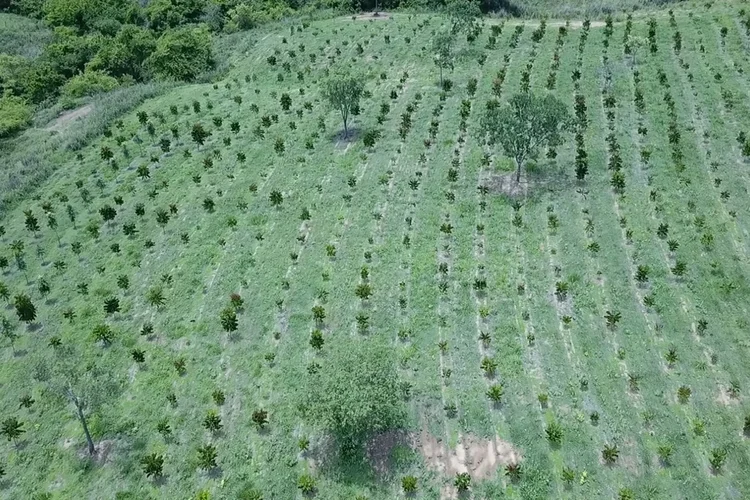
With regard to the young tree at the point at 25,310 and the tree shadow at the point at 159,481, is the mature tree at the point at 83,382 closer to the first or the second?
the tree shadow at the point at 159,481

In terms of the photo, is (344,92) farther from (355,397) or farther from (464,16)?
(355,397)

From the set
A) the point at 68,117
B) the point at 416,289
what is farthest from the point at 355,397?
the point at 68,117

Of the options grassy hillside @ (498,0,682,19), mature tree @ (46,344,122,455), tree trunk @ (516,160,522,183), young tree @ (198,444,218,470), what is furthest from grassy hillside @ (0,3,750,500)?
grassy hillside @ (498,0,682,19)

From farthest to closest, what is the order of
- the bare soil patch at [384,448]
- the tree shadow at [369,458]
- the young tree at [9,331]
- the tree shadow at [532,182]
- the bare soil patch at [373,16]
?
the bare soil patch at [373,16]
the tree shadow at [532,182]
the young tree at [9,331]
the bare soil patch at [384,448]
the tree shadow at [369,458]

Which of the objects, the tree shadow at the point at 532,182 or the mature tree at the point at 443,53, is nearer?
the tree shadow at the point at 532,182

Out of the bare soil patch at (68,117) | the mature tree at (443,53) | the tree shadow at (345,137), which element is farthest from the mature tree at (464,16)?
the bare soil patch at (68,117)

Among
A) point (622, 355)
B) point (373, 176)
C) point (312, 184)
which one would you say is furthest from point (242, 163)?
point (622, 355)
